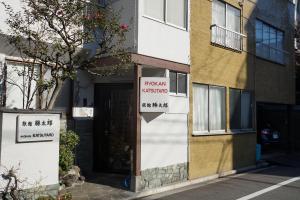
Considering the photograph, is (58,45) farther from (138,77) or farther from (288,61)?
(288,61)

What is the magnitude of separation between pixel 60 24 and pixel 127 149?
5055mm

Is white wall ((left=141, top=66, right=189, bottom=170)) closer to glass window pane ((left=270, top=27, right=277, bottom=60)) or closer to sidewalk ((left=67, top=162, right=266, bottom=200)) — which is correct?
sidewalk ((left=67, top=162, right=266, bottom=200))

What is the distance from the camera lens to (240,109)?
16.9m

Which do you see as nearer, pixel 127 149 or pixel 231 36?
pixel 127 149

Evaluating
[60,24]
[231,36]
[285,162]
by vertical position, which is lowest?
[285,162]

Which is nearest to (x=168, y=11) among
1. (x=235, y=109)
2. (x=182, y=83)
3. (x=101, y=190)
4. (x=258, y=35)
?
(x=182, y=83)

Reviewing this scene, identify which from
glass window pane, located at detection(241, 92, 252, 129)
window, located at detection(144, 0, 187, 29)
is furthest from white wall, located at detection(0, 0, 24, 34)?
glass window pane, located at detection(241, 92, 252, 129)

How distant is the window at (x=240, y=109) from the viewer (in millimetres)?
16377

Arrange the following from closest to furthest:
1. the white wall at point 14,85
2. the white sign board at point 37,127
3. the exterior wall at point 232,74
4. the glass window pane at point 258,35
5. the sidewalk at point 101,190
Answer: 1. the white sign board at point 37,127
2. the sidewalk at point 101,190
3. the white wall at point 14,85
4. the exterior wall at point 232,74
5. the glass window pane at point 258,35

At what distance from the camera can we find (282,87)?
2092cm

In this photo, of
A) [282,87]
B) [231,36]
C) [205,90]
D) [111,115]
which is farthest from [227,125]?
[282,87]

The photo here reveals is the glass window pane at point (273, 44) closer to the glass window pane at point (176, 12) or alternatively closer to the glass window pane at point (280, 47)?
the glass window pane at point (280, 47)

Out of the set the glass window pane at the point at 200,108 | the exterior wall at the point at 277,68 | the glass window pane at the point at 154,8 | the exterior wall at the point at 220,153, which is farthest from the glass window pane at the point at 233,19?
the glass window pane at the point at 154,8

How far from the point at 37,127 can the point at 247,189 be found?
21.4 ft
